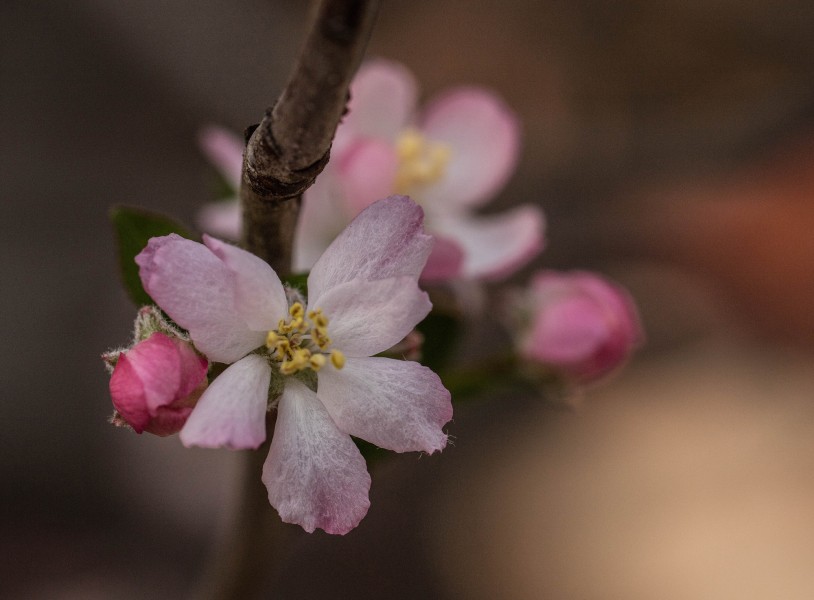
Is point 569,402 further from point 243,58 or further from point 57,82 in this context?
point 57,82

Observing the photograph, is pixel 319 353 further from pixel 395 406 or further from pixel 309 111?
pixel 309 111

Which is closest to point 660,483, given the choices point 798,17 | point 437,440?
point 798,17

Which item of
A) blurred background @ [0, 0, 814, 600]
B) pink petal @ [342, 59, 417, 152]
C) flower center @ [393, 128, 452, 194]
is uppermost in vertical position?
pink petal @ [342, 59, 417, 152]

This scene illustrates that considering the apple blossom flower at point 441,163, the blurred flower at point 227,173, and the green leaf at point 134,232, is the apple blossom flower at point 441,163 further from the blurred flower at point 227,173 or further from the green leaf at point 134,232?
the green leaf at point 134,232

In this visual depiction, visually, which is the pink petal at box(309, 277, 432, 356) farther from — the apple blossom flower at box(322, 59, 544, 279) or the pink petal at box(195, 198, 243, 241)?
the pink petal at box(195, 198, 243, 241)

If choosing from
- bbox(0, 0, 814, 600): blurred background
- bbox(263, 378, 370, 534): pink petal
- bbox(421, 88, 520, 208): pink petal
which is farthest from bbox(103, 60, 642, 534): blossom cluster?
bbox(0, 0, 814, 600): blurred background

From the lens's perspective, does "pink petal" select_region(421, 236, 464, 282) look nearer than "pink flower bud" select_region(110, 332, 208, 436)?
No
